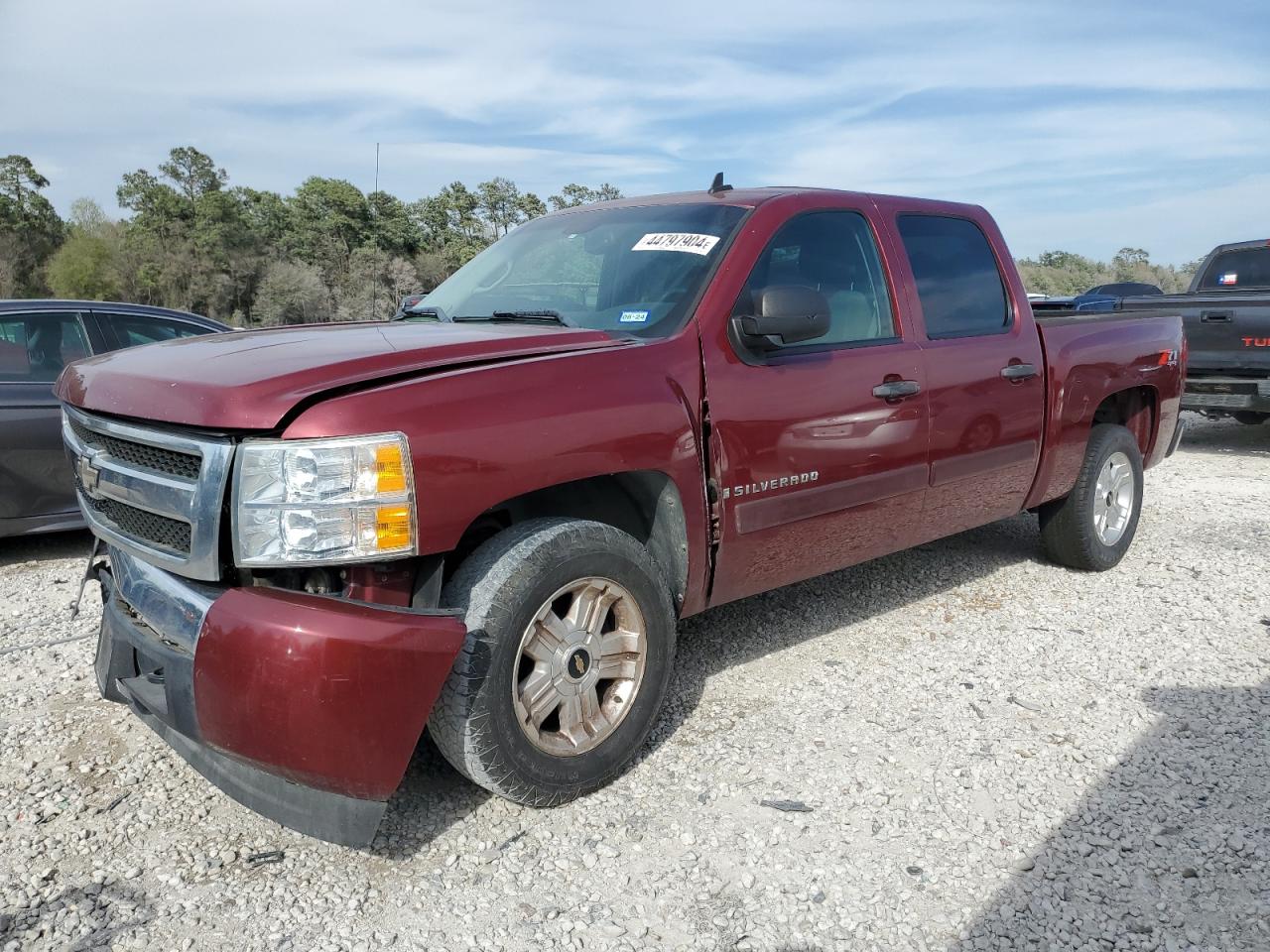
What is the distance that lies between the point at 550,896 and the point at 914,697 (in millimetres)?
1761

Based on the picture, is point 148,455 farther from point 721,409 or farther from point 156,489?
point 721,409

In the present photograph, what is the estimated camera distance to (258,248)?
56.8 metres

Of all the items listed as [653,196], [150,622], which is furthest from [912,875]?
[653,196]

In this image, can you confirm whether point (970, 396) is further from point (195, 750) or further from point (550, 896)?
point (195, 750)

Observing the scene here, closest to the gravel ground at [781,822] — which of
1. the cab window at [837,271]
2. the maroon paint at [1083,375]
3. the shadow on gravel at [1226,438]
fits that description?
the maroon paint at [1083,375]

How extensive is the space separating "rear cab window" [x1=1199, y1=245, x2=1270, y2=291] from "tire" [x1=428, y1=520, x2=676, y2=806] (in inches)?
391

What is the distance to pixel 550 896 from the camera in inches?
96.7

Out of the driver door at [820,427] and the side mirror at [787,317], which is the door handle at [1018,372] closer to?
the driver door at [820,427]

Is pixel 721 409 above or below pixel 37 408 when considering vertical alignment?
above

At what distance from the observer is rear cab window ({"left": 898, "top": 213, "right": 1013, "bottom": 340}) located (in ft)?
13.3

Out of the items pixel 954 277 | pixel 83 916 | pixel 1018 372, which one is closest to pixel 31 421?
pixel 83 916

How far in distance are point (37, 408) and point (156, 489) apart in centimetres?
358

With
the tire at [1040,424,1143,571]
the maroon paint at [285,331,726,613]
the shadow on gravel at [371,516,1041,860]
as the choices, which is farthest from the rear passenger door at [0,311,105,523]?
the tire at [1040,424,1143,571]

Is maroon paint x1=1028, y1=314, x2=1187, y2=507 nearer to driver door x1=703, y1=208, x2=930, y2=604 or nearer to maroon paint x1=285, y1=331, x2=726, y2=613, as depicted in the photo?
driver door x1=703, y1=208, x2=930, y2=604
